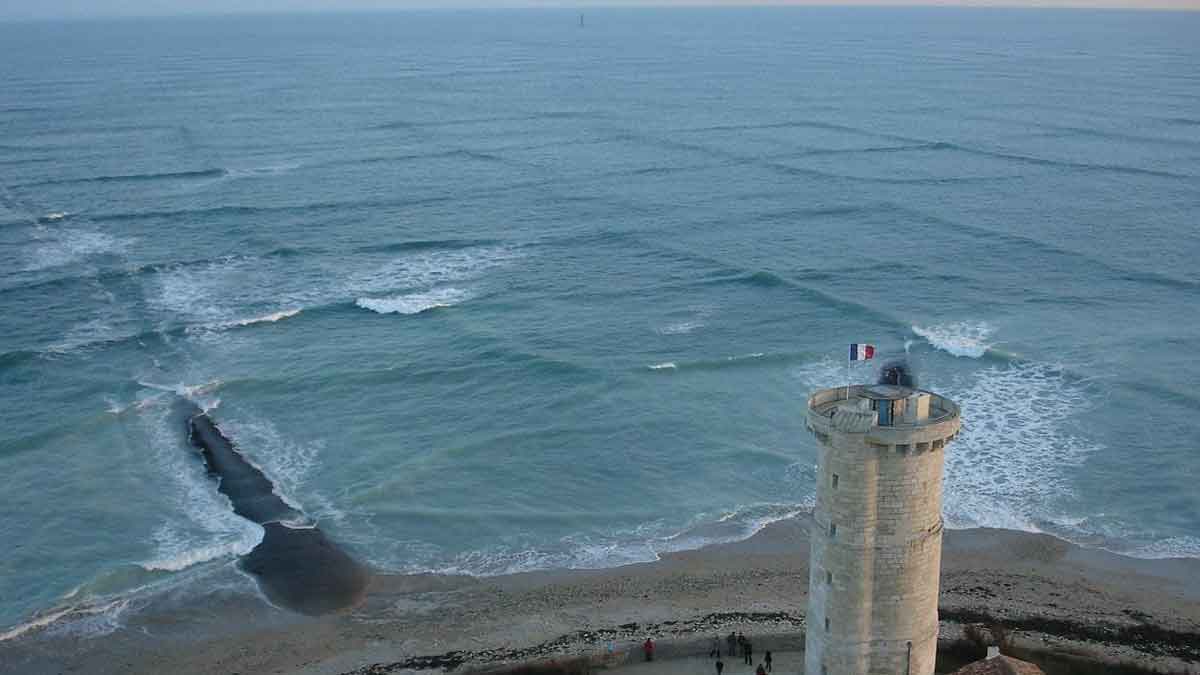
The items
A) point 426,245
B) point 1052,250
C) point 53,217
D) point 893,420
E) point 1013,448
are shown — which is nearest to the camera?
point 893,420

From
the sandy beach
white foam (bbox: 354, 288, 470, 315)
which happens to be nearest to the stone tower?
the sandy beach

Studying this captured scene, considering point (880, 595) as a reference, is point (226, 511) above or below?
below

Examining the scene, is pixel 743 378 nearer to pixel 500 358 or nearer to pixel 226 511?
pixel 500 358

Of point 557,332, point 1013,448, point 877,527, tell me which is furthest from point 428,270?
point 877,527

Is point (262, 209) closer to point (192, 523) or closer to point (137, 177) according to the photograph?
point (137, 177)

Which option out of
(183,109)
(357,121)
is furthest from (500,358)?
(183,109)

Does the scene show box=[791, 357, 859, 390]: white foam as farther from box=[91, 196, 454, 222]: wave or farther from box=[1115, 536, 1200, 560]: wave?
box=[91, 196, 454, 222]: wave
